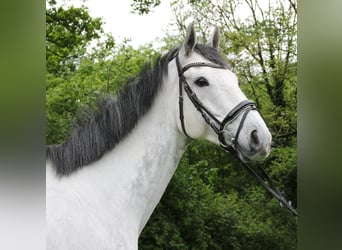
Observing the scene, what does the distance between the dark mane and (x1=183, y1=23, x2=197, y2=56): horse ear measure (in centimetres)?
10

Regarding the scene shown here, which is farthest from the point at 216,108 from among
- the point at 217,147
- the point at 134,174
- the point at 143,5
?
the point at 143,5

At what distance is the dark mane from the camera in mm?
1812

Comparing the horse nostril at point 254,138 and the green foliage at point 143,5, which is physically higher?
the green foliage at point 143,5

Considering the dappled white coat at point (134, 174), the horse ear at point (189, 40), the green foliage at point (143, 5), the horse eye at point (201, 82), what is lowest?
the dappled white coat at point (134, 174)

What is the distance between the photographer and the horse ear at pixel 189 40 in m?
1.99

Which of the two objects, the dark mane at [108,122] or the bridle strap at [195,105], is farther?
the bridle strap at [195,105]

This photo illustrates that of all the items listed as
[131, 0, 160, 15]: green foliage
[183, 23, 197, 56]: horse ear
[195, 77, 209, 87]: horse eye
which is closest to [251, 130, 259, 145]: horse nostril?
[195, 77, 209, 87]: horse eye

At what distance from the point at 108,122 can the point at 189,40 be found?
1.69ft

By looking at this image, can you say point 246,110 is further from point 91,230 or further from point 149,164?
point 91,230

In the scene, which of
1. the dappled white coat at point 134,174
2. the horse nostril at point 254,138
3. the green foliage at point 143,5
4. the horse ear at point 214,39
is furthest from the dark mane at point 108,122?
the green foliage at point 143,5

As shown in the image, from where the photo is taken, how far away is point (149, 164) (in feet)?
6.19

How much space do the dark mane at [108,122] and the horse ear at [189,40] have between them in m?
0.10

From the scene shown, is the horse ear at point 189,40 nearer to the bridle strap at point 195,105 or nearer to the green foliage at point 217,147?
the bridle strap at point 195,105
